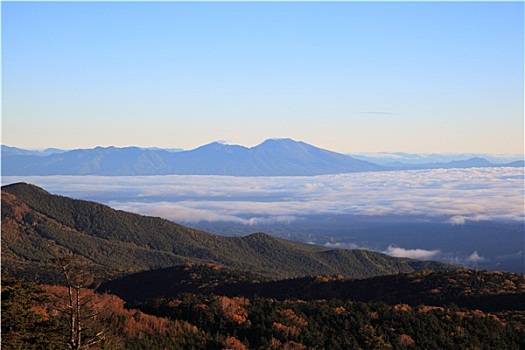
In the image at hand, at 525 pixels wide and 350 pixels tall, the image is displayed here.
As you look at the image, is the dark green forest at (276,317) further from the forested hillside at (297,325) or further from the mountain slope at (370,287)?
the mountain slope at (370,287)

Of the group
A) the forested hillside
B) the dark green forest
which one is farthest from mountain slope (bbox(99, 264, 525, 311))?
the forested hillside

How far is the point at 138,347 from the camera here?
1797 inches

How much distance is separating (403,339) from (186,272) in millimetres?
71170

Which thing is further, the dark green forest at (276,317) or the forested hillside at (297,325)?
the forested hillside at (297,325)

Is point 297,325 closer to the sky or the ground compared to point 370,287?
closer to the sky

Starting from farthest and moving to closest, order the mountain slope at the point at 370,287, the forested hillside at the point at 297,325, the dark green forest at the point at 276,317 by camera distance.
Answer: the mountain slope at the point at 370,287
the forested hillside at the point at 297,325
the dark green forest at the point at 276,317

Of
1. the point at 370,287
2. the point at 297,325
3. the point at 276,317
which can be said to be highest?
the point at 276,317

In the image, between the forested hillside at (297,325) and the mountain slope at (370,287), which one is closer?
the forested hillside at (297,325)

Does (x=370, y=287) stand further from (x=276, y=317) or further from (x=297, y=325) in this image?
(x=297, y=325)

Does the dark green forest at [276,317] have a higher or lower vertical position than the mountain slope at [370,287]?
higher

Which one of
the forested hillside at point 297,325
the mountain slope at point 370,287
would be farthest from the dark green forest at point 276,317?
the mountain slope at point 370,287

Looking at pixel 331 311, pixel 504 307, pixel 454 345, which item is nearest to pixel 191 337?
pixel 331 311

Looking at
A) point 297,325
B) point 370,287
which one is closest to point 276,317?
point 297,325

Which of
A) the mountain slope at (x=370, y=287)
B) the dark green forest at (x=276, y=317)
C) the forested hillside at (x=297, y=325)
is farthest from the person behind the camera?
the mountain slope at (x=370, y=287)
